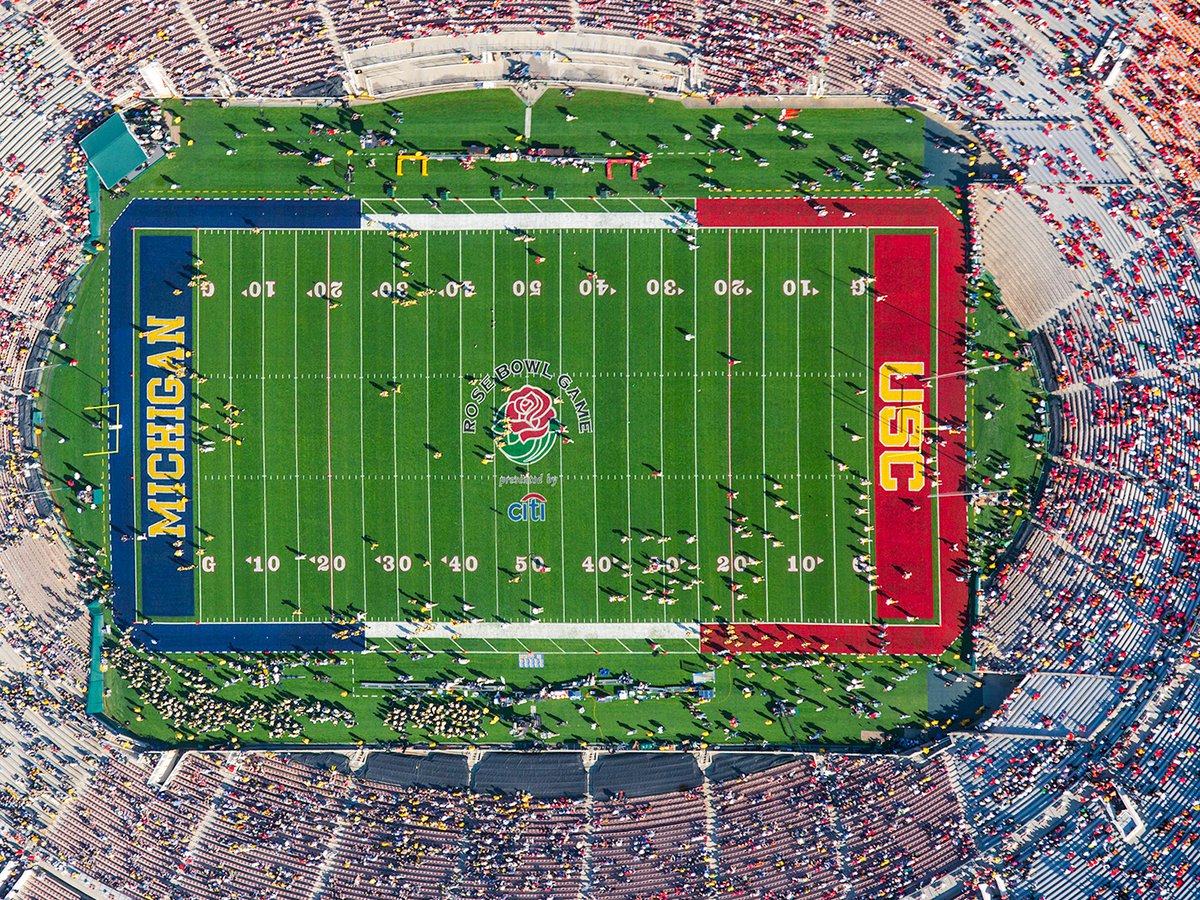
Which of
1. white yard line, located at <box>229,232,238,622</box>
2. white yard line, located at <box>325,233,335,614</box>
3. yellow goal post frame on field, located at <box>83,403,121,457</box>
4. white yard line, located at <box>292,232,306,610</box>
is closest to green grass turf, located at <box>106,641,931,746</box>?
white yard line, located at <box>229,232,238,622</box>

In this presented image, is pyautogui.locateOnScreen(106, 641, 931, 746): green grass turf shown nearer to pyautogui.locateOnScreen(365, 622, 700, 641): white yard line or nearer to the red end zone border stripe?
pyautogui.locateOnScreen(365, 622, 700, 641): white yard line

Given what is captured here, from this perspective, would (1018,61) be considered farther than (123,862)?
No

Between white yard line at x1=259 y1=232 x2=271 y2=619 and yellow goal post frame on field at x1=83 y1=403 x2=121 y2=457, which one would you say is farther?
yellow goal post frame on field at x1=83 y1=403 x2=121 y2=457

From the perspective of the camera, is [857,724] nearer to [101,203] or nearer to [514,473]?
[514,473]

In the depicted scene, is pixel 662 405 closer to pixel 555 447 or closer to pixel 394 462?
pixel 555 447

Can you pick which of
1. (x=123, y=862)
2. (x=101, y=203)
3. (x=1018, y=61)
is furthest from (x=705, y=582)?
(x=101, y=203)

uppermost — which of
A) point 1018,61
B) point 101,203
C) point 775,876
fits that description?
point 1018,61

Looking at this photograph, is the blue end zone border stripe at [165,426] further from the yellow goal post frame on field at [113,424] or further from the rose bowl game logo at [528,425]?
the rose bowl game logo at [528,425]
